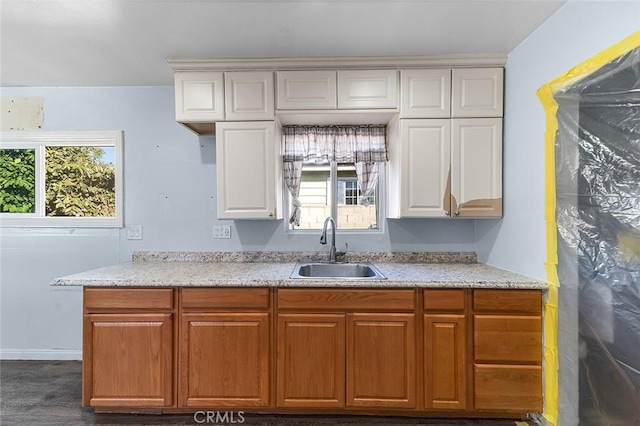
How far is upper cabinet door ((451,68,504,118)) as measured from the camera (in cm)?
211

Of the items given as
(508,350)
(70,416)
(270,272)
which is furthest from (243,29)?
(70,416)

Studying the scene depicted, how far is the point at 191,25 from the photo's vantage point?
1.77 m

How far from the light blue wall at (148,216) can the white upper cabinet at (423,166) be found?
39 cm

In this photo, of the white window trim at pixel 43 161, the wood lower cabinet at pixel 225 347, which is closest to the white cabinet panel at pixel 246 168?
the wood lower cabinet at pixel 225 347

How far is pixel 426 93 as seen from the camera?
2.13 meters

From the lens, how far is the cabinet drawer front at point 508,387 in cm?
174

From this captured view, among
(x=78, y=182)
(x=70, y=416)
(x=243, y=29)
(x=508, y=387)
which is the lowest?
(x=70, y=416)

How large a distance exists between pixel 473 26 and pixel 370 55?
0.64 m

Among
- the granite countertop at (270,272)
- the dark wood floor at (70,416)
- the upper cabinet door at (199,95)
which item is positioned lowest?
the dark wood floor at (70,416)

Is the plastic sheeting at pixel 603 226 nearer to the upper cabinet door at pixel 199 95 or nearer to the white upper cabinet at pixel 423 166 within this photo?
the white upper cabinet at pixel 423 166

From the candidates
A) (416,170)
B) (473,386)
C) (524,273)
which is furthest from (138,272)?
(524,273)

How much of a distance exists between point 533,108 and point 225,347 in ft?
7.74

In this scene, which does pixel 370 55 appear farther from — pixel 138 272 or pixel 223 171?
pixel 138 272

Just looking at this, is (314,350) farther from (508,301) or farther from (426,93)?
(426,93)
